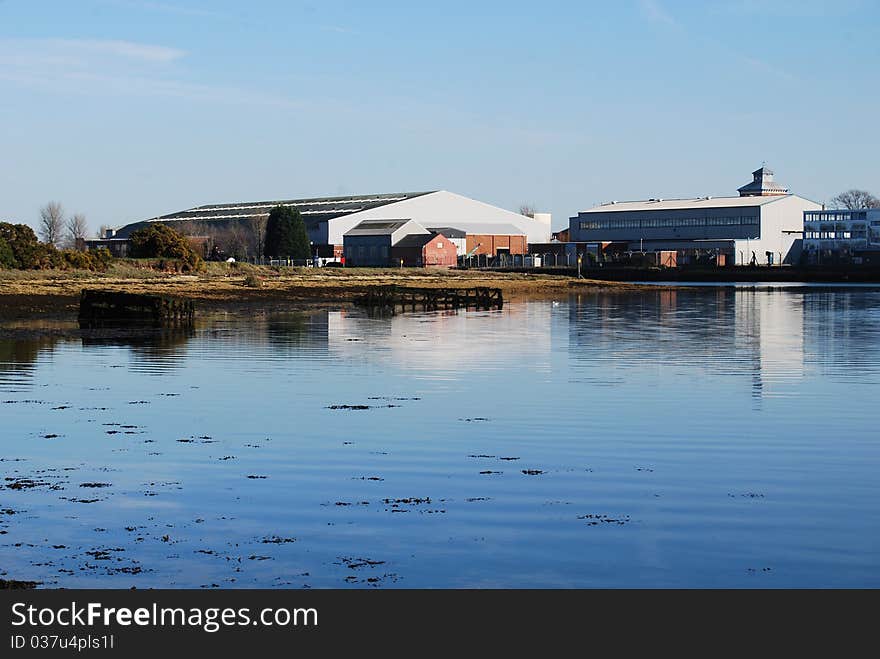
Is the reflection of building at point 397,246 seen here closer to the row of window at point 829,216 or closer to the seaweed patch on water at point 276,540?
the row of window at point 829,216

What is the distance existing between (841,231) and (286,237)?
6704cm

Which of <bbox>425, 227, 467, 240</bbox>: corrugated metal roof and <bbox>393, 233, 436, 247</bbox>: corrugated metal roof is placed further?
<bbox>425, 227, 467, 240</bbox>: corrugated metal roof

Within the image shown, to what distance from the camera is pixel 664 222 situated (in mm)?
145500

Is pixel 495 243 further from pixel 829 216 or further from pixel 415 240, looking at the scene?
pixel 829 216

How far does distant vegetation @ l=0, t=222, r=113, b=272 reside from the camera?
240 ft

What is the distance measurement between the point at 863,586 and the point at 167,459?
8.96 m

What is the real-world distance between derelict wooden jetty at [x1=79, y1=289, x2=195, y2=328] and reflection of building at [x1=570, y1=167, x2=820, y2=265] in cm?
9681

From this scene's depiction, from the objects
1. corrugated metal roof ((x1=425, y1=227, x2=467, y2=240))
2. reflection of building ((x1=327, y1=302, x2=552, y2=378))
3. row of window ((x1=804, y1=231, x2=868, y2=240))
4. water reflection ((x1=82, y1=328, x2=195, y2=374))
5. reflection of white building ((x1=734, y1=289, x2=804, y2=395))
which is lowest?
reflection of white building ((x1=734, y1=289, x2=804, y2=395))

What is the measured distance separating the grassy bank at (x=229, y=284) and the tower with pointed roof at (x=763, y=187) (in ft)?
185

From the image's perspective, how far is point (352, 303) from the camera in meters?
63.6

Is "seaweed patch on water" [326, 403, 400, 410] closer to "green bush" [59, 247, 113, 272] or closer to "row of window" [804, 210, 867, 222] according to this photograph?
"green bush" [59, 247, 113, 272]

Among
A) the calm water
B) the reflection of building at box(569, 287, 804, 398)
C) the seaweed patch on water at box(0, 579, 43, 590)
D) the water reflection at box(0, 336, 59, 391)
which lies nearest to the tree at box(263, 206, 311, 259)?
the reflection of building at box(569, 287, 804, 398)
